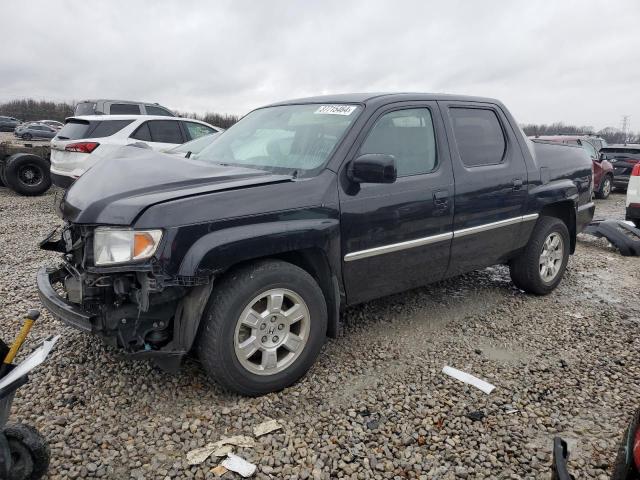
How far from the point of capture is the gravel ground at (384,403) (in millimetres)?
2527

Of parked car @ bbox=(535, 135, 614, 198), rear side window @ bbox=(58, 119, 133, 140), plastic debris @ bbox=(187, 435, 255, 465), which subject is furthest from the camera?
parked car @ bbox=(535, 135, 614, 198)

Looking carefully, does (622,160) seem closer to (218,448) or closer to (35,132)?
(218,448)

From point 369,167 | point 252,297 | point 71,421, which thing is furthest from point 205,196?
point 71,421

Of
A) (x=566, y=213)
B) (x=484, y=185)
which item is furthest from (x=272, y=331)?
(x=566, y=213)

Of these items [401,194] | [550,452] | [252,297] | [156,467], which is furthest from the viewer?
[401,194]

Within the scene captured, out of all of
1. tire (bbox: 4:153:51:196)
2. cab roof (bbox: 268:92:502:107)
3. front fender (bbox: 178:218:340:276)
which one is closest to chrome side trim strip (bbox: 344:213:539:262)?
front fender (bbox: 178:218:340:276)

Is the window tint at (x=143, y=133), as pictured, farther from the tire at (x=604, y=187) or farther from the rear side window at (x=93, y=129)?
the tire at (x=604, y=187)

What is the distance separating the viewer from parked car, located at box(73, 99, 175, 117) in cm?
1220

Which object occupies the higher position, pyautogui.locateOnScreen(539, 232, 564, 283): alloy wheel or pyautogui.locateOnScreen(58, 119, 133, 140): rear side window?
pyautogui.locateOnScreen(58, 119, 133, 140): rear side window

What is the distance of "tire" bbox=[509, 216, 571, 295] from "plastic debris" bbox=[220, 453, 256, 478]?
11.2 feet

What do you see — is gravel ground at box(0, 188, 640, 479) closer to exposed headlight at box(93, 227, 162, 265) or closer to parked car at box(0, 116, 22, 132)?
exposed headlight at box(93, 227, 162, 265)

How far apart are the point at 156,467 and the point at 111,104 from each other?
1170 cm

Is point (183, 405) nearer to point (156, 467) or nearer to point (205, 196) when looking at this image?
point (156, 467)

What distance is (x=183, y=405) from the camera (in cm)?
296
